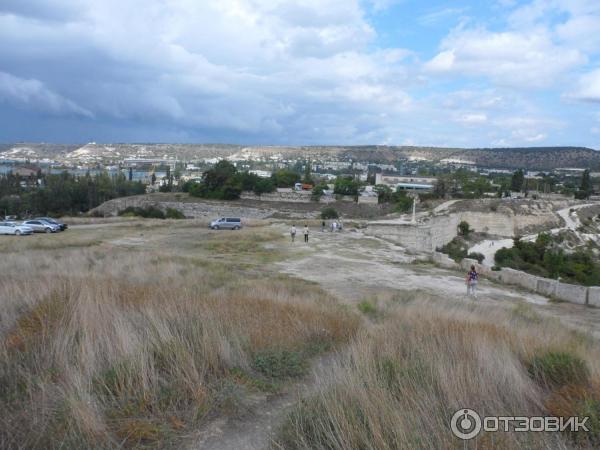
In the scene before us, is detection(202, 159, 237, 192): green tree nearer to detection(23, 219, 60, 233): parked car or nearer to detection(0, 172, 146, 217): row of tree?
detection(0, 172, 146, 217): row of tree

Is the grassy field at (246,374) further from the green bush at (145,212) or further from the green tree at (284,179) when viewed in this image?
the green tree at (284,179)

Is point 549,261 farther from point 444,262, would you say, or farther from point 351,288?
point 351,288

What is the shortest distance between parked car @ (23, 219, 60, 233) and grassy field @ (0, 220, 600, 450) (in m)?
31.7

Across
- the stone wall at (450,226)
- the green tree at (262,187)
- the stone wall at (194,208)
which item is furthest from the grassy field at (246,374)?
the green tree at (262,187)

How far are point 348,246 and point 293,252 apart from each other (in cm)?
478

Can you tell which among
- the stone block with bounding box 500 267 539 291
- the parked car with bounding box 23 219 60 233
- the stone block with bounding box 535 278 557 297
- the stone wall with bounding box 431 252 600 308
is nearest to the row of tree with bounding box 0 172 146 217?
the parked car with bounding box 23 219 60 233

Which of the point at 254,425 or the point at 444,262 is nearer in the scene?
the point at 254,425

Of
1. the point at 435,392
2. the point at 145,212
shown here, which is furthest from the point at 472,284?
the point at 145,212

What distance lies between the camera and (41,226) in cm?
3512

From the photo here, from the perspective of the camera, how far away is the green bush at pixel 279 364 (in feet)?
15.7

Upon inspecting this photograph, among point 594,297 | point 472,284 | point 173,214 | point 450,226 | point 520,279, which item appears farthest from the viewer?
point 173,214

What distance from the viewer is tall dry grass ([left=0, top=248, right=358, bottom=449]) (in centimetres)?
332

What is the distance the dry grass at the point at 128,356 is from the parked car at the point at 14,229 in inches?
1207

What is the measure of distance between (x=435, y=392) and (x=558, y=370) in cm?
179
